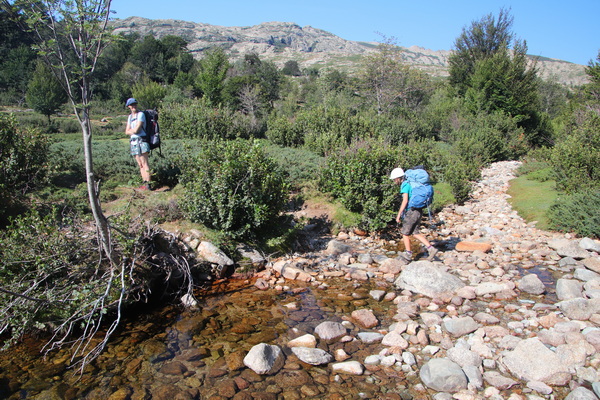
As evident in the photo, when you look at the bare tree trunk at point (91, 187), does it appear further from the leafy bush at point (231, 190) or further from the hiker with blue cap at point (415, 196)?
the hiker with blue cap at point (415, 196)

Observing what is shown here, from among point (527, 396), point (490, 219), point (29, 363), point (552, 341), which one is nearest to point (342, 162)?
point (490, 219)

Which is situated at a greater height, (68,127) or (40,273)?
(40,273)

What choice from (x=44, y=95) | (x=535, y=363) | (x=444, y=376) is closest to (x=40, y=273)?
(x=444, y=376)

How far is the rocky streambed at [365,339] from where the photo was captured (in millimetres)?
4301

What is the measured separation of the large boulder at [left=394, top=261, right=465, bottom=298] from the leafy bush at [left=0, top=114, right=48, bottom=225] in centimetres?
792

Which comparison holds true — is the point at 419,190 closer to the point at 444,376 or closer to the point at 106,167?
the point at 444,376

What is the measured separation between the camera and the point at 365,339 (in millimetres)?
5297

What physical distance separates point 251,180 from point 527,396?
5773mm

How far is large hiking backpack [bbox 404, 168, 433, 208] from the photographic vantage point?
8117 millimetres

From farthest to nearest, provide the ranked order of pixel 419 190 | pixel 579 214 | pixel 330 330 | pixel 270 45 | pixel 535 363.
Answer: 1. pixel 270 45
2. pixel 579 214
3. pixel 419 190
4. pixel 330 330
5. pixel 535 363

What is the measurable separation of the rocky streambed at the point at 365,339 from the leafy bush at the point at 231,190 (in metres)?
1.22

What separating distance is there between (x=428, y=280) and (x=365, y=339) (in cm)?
209

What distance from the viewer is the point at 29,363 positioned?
4.81 metres

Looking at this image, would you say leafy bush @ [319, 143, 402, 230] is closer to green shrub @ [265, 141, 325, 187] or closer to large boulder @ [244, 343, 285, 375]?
green shrub @ [265, 141, 325, 187]
